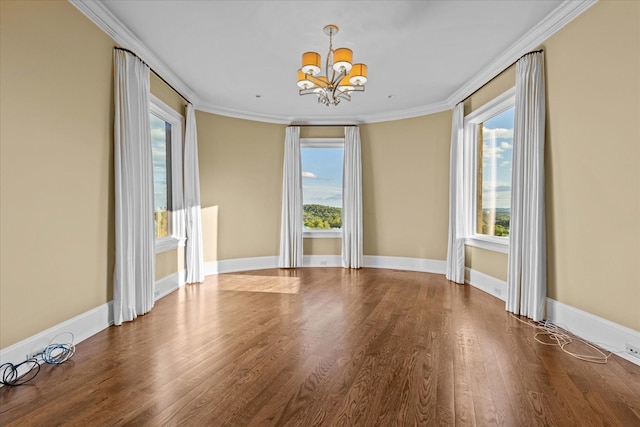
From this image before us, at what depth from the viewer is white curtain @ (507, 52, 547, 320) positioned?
3357 millimetres

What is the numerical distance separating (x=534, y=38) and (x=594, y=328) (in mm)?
2964

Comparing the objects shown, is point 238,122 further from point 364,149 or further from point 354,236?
point 354,236

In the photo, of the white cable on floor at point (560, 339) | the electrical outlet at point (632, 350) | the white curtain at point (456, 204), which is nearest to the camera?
the electrical outlet at point (632, 350)

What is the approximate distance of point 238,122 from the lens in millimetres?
6180

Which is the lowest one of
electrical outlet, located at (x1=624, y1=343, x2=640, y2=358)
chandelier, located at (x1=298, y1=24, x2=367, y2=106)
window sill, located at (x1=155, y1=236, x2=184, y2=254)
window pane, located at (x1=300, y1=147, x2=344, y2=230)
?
electrical outlet, located at (x1=624, y1=343, x2=640, y2=358)

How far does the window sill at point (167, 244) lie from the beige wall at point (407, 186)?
353 centimetres

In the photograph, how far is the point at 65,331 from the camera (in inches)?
107

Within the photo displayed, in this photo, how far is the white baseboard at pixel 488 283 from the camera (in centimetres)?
422

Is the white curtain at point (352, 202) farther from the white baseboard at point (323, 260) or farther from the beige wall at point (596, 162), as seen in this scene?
the beige wall at point (596, 162)

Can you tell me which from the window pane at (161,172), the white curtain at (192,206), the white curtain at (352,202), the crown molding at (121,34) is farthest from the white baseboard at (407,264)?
the crown molding at (121,34)

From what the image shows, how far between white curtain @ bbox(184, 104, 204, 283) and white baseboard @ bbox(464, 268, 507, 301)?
432 centimetres

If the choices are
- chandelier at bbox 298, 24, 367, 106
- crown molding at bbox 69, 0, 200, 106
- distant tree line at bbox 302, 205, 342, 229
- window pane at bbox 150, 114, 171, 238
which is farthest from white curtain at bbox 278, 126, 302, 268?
chandelier at bbox 298, 24, 367, 106

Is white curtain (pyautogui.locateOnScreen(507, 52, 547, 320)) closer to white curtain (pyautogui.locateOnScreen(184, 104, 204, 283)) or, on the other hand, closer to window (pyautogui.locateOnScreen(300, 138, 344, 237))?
window (pyautogui.locateOnScreen(300, 138, 344, 237))

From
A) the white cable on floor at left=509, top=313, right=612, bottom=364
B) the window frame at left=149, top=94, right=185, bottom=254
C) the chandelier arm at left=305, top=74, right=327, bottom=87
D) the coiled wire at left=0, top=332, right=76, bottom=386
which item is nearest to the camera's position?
the coiled wire at left=0, top=332, right=76, bottom=386
